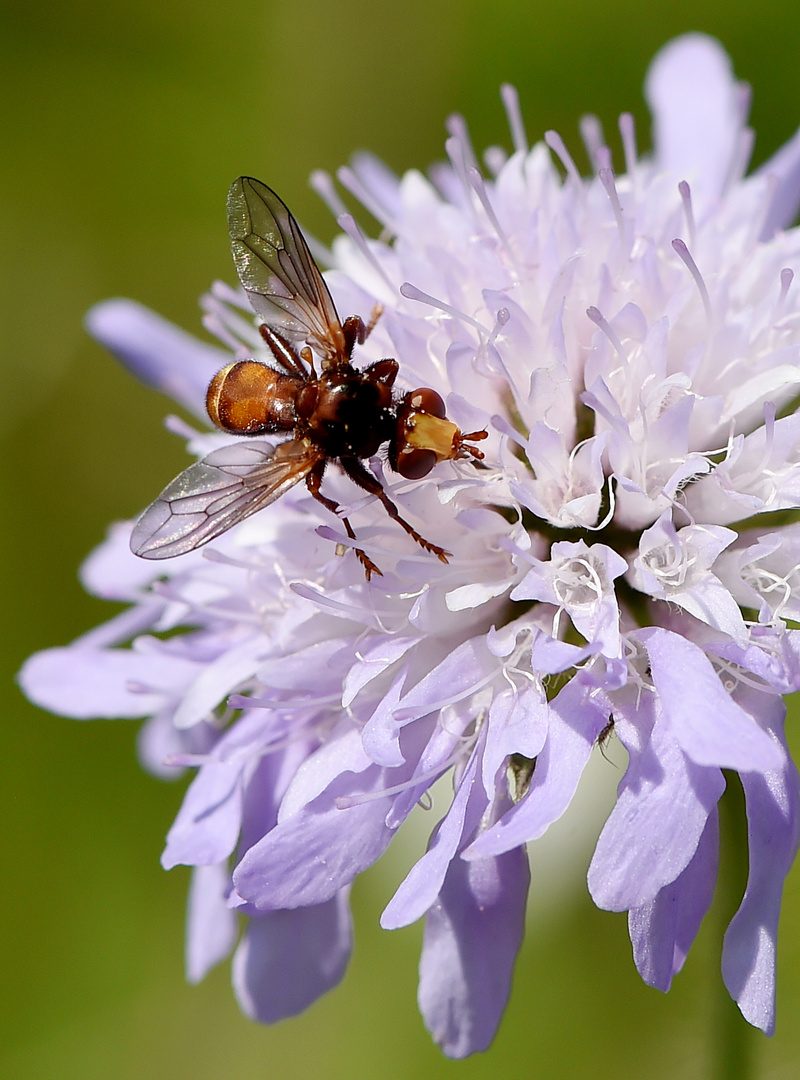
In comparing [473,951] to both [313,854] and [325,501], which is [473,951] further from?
[325,501]

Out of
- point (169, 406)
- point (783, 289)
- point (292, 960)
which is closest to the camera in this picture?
point (783, 289)

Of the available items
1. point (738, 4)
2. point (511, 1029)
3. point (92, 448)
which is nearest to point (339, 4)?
point (738, 4)

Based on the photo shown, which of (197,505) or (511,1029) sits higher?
(197,505)

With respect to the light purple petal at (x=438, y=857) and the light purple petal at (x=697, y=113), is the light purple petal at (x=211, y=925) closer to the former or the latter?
the light purple petal at (x=438, y=857)

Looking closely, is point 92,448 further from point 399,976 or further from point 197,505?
point 197,505

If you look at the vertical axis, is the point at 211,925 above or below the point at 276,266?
below

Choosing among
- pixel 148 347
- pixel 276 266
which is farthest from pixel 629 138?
pixel 148 347

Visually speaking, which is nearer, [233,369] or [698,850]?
[698,850]

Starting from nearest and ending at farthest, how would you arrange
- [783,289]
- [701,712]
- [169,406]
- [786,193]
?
1. [701,712]
2. [783,289]
3. [786,193]
4. [169,406]
